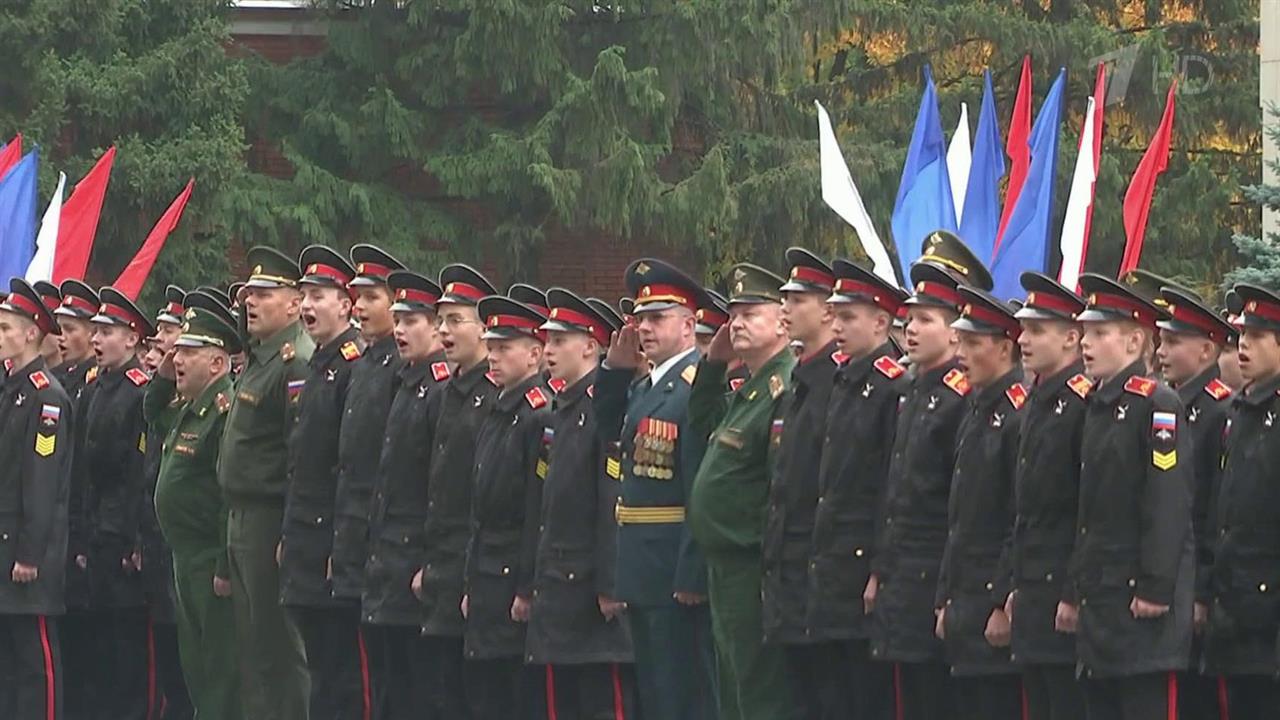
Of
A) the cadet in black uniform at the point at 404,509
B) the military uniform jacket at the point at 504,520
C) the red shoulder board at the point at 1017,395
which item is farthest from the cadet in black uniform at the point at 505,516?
the red shoulder board at the point at 1017,395

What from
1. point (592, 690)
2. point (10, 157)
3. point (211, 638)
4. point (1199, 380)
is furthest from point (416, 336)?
point (10, 157)

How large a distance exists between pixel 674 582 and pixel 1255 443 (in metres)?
2.56

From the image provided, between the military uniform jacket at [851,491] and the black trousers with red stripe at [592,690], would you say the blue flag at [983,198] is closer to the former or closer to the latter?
the black trousers with red stripe at [592,690]

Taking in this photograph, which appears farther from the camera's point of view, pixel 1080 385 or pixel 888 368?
pixel 888 368

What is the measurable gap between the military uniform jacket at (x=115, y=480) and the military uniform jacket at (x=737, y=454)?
3.99 m

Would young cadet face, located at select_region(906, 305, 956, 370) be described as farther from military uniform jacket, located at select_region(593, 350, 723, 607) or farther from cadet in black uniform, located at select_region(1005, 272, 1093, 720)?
military uniform jacket, located at select_region(593, 350, 723, 607)

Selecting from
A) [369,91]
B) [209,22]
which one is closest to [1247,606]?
[209,22]

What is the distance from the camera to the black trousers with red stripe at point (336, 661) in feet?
38.9

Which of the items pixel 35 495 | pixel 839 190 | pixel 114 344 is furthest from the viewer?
pixel 839 190

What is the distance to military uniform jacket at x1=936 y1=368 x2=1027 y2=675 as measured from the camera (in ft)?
30.6

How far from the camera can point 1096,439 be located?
354 inches

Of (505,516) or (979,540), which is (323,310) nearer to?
(505,516)

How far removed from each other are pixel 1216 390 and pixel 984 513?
121 cm

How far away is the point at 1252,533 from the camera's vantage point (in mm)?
9141
